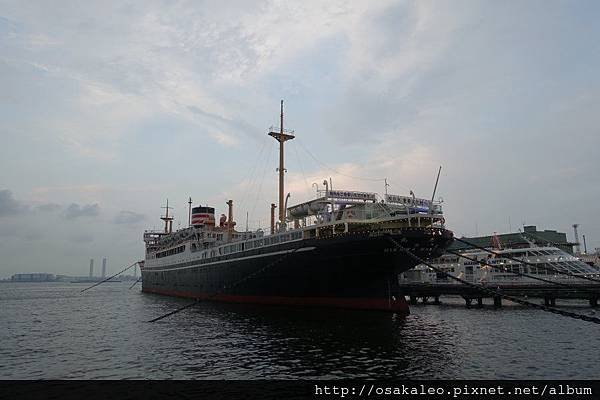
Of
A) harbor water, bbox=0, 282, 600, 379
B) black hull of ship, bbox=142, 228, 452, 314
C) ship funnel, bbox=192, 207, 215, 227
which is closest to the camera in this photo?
harbor water, bbox=0, 282, 600, 379

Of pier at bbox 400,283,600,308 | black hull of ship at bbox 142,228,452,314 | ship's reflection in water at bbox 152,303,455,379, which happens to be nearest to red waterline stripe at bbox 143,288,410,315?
black hull of ship at bbox 142,228,452,314

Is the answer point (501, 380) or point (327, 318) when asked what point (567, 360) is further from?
point (327, 318)

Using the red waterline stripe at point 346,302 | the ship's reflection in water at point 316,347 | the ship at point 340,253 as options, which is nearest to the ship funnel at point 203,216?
the ship at point 340,253

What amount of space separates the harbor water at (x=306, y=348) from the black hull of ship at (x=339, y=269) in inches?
73.8

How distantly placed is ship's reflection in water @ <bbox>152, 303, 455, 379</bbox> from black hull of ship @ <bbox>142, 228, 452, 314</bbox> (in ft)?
6.25

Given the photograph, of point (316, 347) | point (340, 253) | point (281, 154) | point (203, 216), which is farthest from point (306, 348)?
point (203, 216)

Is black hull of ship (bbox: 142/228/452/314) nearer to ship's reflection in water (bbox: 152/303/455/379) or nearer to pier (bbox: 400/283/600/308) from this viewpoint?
ship's reflection in water (bbox: 152/303/455/379)

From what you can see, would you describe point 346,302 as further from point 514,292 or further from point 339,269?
point 514,292

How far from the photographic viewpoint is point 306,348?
22.8m

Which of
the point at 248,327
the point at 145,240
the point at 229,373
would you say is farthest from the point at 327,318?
the point at 145,240

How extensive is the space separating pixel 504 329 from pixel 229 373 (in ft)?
72.3

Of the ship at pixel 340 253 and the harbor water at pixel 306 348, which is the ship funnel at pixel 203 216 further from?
the harbor water at pixel 306 348

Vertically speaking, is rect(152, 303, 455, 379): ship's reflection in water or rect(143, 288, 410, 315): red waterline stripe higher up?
rect(143, 288, 410, 315): red waterline stripe

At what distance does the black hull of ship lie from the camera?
3466 cm
